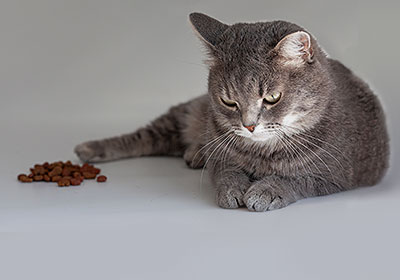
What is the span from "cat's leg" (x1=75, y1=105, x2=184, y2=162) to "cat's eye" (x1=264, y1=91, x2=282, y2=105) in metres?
1.48

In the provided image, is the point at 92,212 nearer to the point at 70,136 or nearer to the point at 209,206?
the point at 209,206

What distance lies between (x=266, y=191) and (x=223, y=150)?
18.2 inches

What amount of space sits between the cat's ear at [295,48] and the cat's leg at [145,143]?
1.51 metres

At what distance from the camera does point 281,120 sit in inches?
126

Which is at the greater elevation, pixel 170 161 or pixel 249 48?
pixel 249 48

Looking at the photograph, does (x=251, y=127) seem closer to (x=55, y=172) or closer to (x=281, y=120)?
(x=281, y=120)

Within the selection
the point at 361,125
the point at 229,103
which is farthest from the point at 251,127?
the point at 361,125

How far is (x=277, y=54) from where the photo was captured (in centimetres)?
318

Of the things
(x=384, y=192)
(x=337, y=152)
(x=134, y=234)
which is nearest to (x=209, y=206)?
(x=134, y=234)

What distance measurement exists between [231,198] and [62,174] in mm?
1227

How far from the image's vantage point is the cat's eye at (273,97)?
3.17m

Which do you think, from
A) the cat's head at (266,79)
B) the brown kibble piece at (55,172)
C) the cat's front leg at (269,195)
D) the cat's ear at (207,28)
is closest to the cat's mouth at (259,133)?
the cat's head at (266,79)

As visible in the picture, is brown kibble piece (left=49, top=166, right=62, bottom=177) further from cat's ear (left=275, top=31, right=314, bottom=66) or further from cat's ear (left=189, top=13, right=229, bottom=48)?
cat's ear (left=275, top=31, right=314, bottom=66)

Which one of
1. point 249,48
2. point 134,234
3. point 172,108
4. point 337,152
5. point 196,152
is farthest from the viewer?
point 172,108
